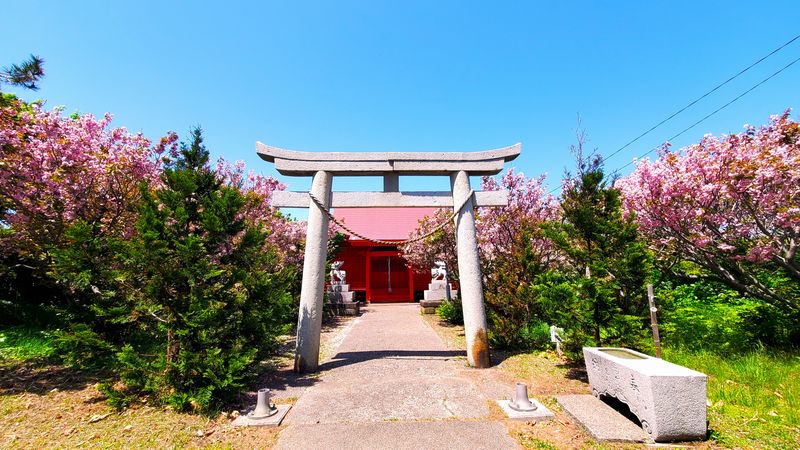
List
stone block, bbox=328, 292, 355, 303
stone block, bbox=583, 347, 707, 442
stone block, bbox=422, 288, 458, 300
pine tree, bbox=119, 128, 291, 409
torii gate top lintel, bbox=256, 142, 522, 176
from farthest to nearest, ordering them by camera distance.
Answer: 1. stone block, bbox=422, 288, 458, 300
2. stone block, bbox=328, 292, 355, 303
3. torii gate top lintel, bbox=256, 142, 522, 176
4. pine tree, bbox=119, 128, 291, 409
5. stone block, bbox=583, 347, 707, 442

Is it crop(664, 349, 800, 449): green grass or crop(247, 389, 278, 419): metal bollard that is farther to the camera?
crop(247, 389, 278, 419): metal bollard

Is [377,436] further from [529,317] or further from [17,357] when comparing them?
[17,357]

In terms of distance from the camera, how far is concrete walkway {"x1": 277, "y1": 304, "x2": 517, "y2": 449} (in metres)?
3.42

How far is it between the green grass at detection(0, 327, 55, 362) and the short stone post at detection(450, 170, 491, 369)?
793 cm

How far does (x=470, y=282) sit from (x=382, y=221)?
1388 cm

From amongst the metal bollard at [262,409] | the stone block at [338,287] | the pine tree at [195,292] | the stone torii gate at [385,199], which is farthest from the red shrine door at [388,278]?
the metal bollard at [262,409]

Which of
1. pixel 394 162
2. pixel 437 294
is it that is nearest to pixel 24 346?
pixel 394 162

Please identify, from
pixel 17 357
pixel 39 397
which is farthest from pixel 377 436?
pixel 17 357

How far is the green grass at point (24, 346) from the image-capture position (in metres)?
6.46

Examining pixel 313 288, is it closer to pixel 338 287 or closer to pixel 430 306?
pixel 338 287

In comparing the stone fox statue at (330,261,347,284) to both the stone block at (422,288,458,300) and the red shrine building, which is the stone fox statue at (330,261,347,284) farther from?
the stone block at (422,288,458,300)

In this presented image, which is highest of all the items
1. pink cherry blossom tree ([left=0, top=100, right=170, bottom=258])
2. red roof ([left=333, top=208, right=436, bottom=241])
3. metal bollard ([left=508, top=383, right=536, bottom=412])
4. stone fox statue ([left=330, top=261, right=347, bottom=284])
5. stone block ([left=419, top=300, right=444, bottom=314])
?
red roof ([left=333, top=208, right=436, bottom=241])

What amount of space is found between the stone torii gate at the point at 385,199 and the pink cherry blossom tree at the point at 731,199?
269cm

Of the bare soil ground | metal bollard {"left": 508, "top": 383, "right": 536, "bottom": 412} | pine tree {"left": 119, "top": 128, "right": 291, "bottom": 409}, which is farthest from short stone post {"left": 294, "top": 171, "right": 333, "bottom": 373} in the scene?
metal bollard {"left": 508, "top": 383, "right": 536, "bottom": 412}
